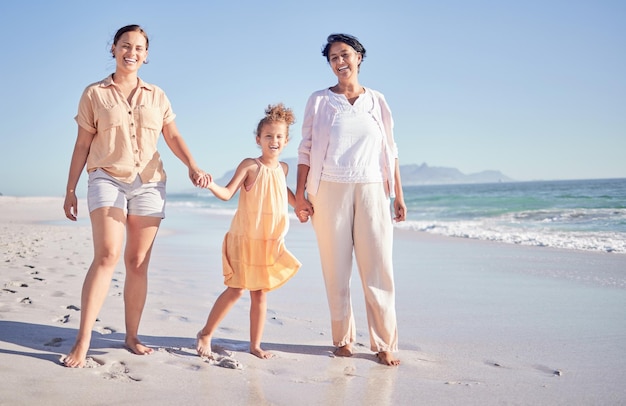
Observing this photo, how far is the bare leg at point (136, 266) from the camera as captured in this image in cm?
318

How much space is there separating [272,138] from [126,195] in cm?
95

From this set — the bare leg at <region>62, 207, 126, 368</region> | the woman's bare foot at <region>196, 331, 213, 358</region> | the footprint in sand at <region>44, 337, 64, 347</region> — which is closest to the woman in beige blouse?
the bare leg at <region>62, 207, 126, 368</region>

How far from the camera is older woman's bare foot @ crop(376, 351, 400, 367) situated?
3.26m

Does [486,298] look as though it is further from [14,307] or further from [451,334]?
[14,307]

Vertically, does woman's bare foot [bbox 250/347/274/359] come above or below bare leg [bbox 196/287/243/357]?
below

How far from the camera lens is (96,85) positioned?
10.2 ft

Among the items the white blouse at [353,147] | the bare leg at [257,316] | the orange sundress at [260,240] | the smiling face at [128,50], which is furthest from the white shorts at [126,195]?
the white blouse at [353,147]

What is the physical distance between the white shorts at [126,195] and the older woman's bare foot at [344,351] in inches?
53.0

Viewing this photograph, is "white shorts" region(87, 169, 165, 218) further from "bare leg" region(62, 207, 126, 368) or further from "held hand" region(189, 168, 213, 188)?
"held hand" region(189, 168, 213, 188)

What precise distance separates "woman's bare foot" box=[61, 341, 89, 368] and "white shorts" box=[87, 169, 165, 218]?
2.34 ft

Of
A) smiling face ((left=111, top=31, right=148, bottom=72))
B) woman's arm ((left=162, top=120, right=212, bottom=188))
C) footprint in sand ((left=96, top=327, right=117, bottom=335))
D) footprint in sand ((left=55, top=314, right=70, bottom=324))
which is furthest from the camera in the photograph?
footprint in sand ((left=55, top=314, right=70, bottom=324))

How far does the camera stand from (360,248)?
346cm

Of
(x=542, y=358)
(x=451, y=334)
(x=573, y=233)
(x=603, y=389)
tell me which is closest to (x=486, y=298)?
(x=451, y=334)

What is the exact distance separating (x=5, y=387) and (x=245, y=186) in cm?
163
